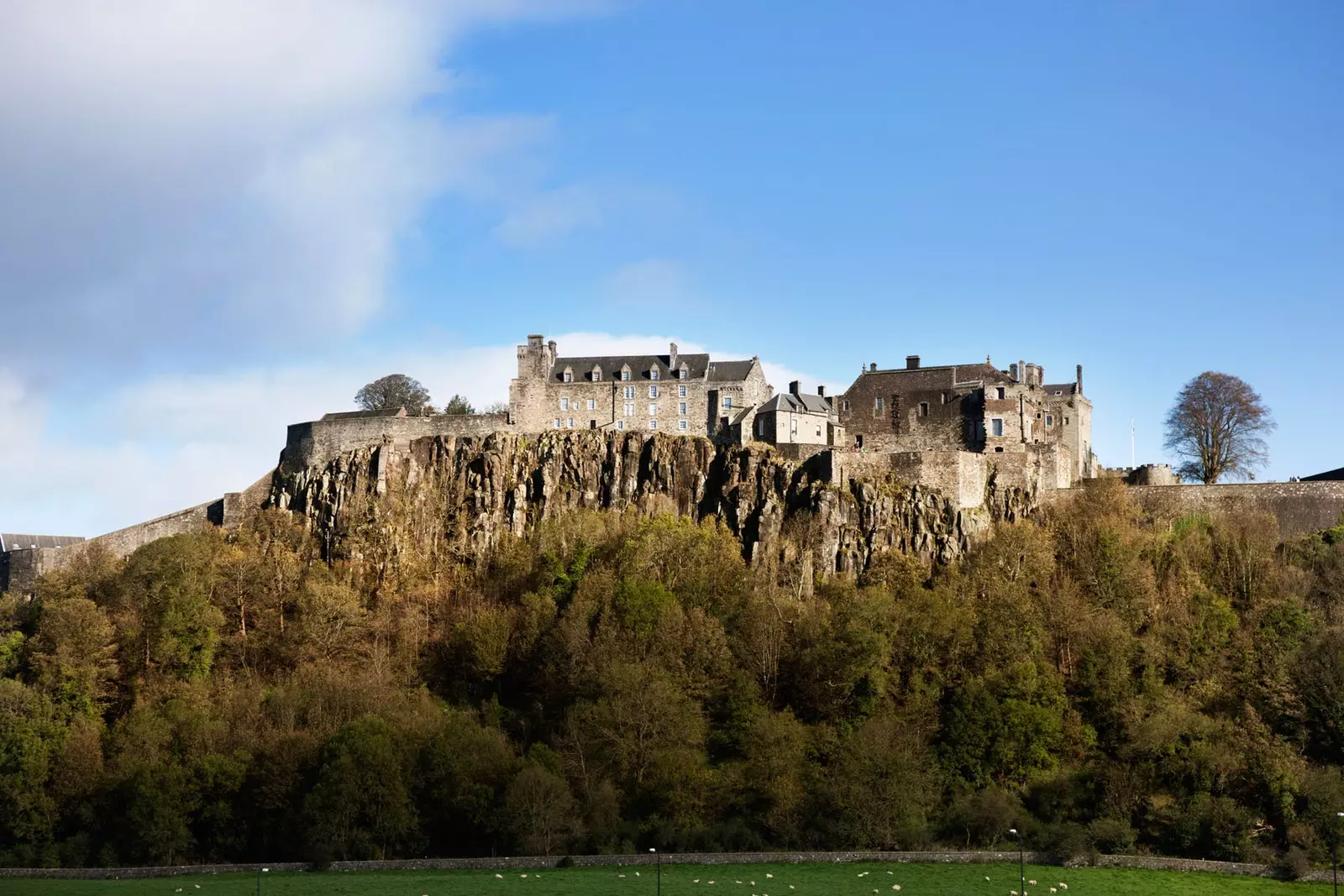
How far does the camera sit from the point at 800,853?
45.4 metres

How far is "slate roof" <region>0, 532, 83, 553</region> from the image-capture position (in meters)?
76.1

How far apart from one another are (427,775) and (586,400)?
24860 mm

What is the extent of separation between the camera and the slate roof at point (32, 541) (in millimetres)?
76062

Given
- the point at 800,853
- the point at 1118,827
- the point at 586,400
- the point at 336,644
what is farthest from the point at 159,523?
the point at 1118,827

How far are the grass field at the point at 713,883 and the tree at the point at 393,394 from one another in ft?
132

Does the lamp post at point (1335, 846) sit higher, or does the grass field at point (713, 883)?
the lamp post at point (1335, 846)

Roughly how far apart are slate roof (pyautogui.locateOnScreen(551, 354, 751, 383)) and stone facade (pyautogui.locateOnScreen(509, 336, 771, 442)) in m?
0.04

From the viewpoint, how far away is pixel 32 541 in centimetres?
7731

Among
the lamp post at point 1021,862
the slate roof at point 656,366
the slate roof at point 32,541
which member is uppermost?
the slate roof at point 656,366

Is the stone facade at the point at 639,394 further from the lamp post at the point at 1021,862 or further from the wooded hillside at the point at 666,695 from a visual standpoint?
the lamp post at the point at 1021,862

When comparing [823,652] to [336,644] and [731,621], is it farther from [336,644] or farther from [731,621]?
[336,644]

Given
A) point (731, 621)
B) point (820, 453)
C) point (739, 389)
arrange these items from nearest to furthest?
point (731, 621) < point (820, 453) < point (739, 389)

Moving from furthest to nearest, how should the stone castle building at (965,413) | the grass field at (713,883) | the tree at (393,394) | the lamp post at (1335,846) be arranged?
the tree at (393,394)
the stone castle building at (965,413)
the lamp post at (1335,846)
the grass field at (713,883)

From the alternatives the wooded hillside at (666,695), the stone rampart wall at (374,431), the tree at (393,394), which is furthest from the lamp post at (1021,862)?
the tree at (393,394)
